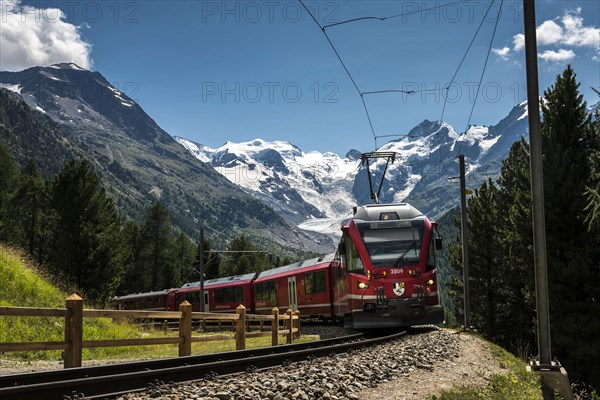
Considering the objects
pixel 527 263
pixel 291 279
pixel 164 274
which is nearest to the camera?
pixel 527 263

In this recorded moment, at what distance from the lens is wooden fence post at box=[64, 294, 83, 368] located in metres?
9.62

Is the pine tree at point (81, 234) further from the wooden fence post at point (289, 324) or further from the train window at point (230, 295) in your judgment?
the wooden fence post at point (289, 324)

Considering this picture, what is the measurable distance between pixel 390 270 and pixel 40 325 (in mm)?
10782

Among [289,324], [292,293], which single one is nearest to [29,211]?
[292,293]

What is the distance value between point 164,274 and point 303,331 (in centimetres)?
6073

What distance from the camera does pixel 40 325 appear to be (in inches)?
669

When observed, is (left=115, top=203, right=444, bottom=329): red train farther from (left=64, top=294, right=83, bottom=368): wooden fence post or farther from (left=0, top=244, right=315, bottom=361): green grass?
(left=64, top=294, right=83, bottom=368): wooden fence post

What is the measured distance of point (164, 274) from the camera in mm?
85750

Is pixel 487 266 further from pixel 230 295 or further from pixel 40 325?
pixel 40 325

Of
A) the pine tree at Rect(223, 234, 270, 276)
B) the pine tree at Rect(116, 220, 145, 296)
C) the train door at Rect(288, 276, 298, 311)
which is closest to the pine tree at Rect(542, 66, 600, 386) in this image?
the train door at Rect(288, 276, 298, 311)

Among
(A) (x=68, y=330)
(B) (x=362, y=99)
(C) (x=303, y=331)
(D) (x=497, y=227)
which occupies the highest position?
(B) (x=362, y=99)

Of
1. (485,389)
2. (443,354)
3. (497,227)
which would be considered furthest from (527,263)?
(485,389)

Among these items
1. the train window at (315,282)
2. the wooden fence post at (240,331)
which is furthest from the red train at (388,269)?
the train window at (315,282)

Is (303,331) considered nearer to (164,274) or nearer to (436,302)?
(436,302)
